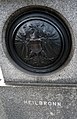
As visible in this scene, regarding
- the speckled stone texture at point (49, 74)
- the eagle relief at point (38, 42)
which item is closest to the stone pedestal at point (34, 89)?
the speckled stone texture at point (49, 74)

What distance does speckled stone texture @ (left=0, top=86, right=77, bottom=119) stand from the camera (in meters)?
2.58

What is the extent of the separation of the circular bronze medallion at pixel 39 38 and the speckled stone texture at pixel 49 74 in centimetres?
9

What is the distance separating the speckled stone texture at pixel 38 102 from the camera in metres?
2.58

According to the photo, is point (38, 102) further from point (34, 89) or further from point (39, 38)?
point (39, 38)

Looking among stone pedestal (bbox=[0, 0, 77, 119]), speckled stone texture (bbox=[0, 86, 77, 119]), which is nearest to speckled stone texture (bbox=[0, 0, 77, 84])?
stone pedestal (bbox=[0, 0, 77, 119])

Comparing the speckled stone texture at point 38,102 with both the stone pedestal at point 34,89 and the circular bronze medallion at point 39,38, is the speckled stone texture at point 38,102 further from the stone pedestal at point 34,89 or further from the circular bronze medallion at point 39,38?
the circular bronze medallion at point 39,38

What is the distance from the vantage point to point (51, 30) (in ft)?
7.95

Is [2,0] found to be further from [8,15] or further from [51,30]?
[51,30]

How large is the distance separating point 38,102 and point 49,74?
14.7 inches

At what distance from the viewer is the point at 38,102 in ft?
8.70

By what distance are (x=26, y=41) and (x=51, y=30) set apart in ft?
0.99

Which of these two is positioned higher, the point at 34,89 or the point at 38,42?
the point at 38,42

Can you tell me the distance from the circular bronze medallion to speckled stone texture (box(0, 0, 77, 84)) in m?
0.09

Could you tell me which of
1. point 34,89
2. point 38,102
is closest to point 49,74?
point 34,89
